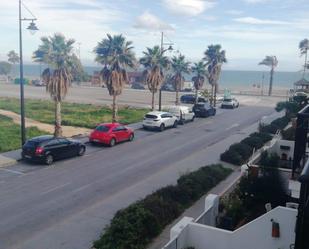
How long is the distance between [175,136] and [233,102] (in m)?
25.3

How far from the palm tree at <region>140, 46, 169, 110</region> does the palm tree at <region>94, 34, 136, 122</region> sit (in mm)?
7016

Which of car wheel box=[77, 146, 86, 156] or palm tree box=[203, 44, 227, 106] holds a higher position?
palm tree box=[203, 44, 227, 106]

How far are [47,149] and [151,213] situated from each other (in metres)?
10.5

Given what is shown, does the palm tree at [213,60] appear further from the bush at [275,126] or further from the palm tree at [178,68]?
the bush at [275,126]

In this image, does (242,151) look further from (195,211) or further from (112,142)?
(195,211)

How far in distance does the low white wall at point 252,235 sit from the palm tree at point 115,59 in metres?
23.5

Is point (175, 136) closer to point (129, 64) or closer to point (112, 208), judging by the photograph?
point (129, 64)

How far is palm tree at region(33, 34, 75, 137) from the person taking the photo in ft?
82.9

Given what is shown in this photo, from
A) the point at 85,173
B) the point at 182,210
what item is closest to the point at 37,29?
the point at 85,173

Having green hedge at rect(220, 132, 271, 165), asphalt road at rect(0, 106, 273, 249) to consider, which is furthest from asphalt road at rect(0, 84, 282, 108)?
green hedge at rect(220, 132, 271, 165)

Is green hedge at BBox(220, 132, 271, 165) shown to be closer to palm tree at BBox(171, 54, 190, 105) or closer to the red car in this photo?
the red car

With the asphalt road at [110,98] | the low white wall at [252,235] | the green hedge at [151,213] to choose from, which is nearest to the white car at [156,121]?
the green hedge at [151,213]

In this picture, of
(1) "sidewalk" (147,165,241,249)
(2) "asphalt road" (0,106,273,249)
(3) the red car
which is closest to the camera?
(1) "sidewalk" (147,165,241,249)

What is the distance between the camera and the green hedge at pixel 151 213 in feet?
34.1
